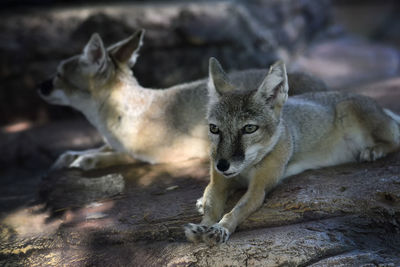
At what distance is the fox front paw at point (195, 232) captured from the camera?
3.61 meters

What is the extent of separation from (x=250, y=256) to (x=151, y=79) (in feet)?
21.1

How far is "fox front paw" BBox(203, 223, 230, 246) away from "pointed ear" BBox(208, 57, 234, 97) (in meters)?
1.34

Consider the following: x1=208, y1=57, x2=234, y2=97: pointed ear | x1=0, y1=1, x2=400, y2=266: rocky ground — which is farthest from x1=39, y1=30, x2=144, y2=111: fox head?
x1=208, y1=57, x2=234, y2=97: pointed ear

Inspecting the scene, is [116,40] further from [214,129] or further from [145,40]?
[214,129]

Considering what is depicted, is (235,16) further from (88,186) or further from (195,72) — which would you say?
(88,186)

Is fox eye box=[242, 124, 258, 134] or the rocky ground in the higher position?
fox eye box=[242, 124, 258, 134]

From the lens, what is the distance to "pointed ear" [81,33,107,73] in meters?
6.15

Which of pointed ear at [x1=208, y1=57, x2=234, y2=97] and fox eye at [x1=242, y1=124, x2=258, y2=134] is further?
pointed ear at [x1=208, y1=57, x2=234, y2=97]

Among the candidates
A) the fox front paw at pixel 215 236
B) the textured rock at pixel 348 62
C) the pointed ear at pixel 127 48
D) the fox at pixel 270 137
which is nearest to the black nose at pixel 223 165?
the fox at pixel 270 137

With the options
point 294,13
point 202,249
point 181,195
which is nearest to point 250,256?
point 202,249

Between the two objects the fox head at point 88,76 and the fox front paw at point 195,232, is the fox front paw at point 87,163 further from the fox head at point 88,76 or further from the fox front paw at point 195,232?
the fox front paw at point 195,232

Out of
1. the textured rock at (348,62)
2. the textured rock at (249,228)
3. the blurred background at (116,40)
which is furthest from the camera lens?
the textured rock at (348,62)

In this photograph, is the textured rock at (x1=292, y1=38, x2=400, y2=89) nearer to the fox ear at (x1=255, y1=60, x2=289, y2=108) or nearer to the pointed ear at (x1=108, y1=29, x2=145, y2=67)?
the pointed ear at (x1=108, y1=29, x2=145, y2=67)

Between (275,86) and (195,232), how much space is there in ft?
4.91
